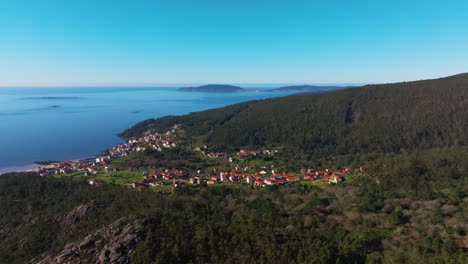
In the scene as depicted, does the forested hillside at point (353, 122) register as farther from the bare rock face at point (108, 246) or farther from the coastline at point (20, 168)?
the bare rock face at point (108, 246)

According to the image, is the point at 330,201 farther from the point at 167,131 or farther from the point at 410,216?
the point at 167,131

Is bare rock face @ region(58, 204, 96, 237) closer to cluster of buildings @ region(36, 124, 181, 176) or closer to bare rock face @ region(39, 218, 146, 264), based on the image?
bare rock face @ region(39, 218, 146, 264)

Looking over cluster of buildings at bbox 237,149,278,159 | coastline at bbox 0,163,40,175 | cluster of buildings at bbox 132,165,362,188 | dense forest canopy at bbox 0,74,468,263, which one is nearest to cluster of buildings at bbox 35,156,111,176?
dense forest canopy at bbox 0,74,468,263

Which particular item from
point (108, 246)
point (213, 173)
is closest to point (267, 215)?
point (108, 246)

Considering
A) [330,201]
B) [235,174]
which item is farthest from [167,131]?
[330,201]

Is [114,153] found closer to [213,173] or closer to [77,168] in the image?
[77,168]
